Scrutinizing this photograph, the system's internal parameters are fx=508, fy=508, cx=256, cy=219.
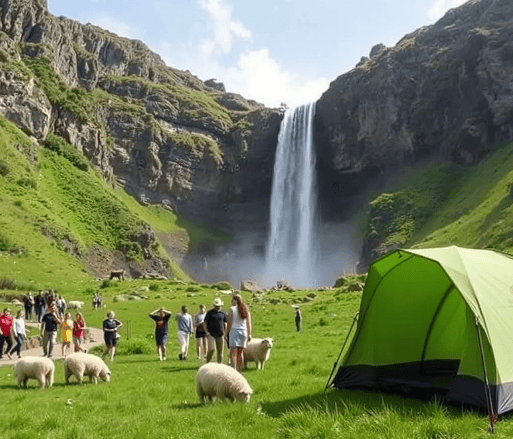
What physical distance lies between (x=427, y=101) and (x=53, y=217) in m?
71.6

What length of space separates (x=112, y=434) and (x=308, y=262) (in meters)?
92.1

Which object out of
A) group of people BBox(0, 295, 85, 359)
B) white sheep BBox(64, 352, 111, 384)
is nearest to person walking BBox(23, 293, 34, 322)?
group of people BBox(0, 295, 85, 359)

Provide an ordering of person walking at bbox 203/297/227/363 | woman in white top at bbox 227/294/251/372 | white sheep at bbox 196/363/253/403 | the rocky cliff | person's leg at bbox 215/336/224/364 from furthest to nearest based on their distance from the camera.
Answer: the rocky cliff
person walking at bbox 203/297/227/363
person's leg at bbox 215/336/224/364
woman in white top at bbox 227/294/251/372
white sheep at bbox 196/363/253/403

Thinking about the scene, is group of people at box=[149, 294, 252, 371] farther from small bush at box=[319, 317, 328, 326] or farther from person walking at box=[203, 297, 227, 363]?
small bush at box=[319, 317, 328, 326]

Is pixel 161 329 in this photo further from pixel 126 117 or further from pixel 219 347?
pixel 126 117

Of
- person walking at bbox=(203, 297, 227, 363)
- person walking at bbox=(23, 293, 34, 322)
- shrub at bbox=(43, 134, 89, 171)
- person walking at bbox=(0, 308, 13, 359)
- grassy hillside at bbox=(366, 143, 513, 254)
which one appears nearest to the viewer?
person walking at bbox=(203, 297, 227, 363)

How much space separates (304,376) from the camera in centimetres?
1437

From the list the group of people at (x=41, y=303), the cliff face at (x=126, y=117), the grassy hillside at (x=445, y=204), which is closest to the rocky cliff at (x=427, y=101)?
the grassy hillside at (x=445, y=204)

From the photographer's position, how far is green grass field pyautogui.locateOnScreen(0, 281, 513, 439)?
8148 millimetres

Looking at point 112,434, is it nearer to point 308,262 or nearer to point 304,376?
point 304,376

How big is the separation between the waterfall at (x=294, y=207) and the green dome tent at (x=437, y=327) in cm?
8470

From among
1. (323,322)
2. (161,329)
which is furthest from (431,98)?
(161,329)

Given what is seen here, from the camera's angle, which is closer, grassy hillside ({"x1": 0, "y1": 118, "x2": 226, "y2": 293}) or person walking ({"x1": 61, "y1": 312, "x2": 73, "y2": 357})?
person walking ({"x1": 61, "y1": 312, "x2": 73, "y2": 357})

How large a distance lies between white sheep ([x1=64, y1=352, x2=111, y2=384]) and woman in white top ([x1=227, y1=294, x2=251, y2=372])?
432 centimetres
